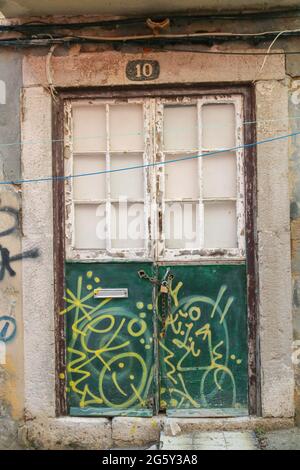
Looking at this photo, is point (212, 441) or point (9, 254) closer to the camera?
point (212, 441)

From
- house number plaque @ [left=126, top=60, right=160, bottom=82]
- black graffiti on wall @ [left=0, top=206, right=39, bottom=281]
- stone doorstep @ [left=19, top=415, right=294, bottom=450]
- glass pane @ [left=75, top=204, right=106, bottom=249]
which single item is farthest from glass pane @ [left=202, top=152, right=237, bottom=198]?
stone doorstep @ [left=19, top=415, right=294, bottom=450]

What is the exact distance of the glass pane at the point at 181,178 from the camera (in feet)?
16.1

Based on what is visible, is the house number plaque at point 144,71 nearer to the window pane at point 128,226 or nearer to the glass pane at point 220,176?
the glass pane at point 220,176

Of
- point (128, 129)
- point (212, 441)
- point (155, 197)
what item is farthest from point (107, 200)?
point (212, 441)

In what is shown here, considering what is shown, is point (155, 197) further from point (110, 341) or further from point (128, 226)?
point (110, 341)

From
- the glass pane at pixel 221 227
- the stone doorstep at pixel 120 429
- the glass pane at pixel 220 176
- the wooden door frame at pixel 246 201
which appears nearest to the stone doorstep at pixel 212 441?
the stone doorstep at pixel 120 429

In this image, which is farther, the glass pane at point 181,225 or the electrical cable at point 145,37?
the glass pane at point 181,225

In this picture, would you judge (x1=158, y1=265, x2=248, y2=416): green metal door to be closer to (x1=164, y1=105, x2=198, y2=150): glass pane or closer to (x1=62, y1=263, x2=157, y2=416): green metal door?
(x1=62, y1=263, x2=157, y2=416): green metal door

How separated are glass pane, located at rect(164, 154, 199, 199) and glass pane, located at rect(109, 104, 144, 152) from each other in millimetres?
303

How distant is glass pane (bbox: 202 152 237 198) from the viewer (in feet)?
16.0

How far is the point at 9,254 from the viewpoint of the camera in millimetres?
4879

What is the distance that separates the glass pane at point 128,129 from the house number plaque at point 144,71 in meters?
0.24

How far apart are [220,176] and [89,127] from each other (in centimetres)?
120

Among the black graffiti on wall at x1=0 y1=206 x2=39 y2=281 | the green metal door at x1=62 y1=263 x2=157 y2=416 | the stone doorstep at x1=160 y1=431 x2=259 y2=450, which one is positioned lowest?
the stone doorstep at x1=160 y1=431 x2=259 y2=450
